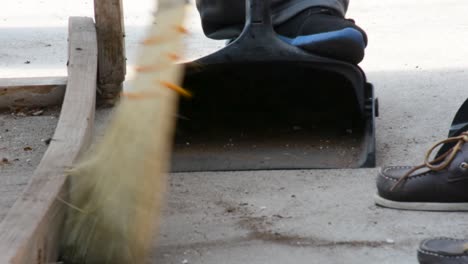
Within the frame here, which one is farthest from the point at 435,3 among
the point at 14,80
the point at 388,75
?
the point at 14,80

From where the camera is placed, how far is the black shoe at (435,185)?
2.11m

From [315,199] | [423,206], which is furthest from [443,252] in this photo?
[315,199]

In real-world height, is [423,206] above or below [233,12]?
below

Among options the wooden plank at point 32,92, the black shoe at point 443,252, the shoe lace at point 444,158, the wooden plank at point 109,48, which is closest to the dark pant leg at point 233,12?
the wooden plank at point 109,48

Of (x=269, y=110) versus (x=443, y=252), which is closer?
(x=443, y=252)

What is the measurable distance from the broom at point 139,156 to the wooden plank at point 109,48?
1.55m

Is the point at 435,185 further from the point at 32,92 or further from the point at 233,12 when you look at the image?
the point at 32,92

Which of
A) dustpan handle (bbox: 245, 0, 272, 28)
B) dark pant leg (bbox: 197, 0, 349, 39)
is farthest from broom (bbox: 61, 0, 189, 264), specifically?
dark pant leg (bbox: 197, 0, 349, 39)

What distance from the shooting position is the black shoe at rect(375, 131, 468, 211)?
83.2 inches

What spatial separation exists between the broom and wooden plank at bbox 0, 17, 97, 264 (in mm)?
72

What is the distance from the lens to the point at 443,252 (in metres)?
1.68

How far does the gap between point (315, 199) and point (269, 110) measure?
63 cm

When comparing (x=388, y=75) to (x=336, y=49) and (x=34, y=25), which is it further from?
(x=34, y=25)

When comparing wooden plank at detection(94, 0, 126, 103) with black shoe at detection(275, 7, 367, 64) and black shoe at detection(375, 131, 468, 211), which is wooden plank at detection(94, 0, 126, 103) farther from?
black shoe at detection(375, 131, 468, 211)
